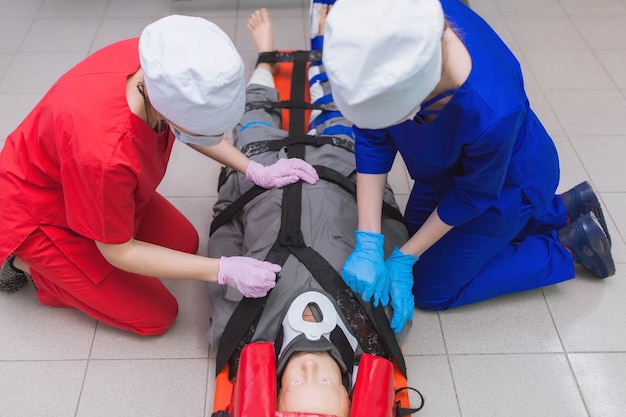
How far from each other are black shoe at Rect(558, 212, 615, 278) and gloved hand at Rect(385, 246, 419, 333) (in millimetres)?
591

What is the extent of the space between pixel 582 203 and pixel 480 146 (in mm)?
873

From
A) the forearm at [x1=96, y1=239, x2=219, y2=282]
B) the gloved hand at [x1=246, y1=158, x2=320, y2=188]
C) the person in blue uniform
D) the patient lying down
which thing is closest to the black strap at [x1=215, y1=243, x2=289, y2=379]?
the patient lying down

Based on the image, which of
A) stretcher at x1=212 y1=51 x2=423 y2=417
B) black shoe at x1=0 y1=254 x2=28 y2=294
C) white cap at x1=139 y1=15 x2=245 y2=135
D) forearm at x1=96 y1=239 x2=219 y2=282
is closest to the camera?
white cap at x1=139 y1=15 x2=245 y2=135

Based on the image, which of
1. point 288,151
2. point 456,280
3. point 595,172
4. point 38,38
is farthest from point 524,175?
point 38,38

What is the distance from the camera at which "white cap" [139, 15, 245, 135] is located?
1.15 m

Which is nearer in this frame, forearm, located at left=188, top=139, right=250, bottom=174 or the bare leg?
forearm, located at left=188, top=139, right=250, bottom=174

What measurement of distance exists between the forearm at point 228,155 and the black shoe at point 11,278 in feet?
2.17

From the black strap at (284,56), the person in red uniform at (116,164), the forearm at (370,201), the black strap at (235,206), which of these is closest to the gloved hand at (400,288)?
the forearm at (370,201)

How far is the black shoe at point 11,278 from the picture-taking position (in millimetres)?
1718

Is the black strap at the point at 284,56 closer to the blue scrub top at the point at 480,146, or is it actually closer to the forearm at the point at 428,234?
the blue scrub top at the point at 480,146

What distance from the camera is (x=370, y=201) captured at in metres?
1.62

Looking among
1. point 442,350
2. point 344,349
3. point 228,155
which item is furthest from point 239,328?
point 442,350

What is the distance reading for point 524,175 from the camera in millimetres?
1514

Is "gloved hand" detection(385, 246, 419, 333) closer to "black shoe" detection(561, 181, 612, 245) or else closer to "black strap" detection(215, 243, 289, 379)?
"black strap" detection(215, 243, 289, 379)
